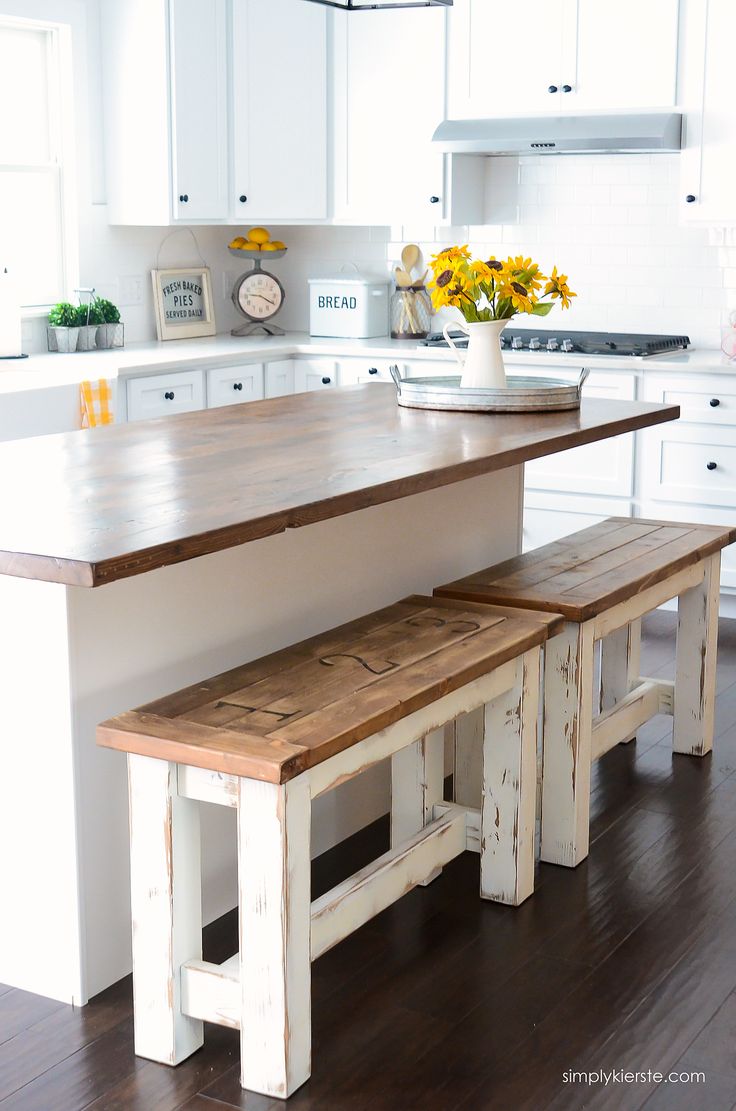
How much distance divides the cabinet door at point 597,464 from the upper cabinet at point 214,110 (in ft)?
4.61

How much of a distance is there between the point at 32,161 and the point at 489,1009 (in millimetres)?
4142

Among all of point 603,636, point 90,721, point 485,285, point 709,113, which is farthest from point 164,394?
point 90,721

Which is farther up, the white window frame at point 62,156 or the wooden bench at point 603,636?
the white window frame at point 62,156

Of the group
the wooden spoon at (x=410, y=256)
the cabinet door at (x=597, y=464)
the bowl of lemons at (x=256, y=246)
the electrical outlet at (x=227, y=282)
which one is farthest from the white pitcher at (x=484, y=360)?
the electrical outlet at (x=227, y=282)

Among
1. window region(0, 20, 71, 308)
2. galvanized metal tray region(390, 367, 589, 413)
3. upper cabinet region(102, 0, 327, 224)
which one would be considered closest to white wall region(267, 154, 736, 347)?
upper cabinet region(102, 0, 327, 224)

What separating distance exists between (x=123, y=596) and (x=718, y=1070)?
1.31 m

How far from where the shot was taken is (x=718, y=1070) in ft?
7.52

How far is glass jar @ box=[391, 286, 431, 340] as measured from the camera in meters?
6.11

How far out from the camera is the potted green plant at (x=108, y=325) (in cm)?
558

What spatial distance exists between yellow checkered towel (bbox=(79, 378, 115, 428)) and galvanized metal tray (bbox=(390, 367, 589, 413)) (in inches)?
56.6

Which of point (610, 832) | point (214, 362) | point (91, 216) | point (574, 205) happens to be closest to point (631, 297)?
point (574, 205)

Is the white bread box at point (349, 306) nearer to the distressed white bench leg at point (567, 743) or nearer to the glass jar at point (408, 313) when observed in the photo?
the glass jar at point (408, 313)

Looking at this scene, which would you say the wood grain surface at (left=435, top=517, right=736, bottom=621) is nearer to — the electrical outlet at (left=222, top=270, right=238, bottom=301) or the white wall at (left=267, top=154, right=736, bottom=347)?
the white wall at (left=267, top=154, right=736, bottom=347)

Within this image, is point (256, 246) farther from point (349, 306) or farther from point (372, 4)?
point (372, 4)
